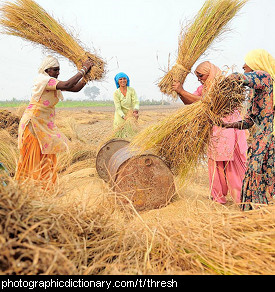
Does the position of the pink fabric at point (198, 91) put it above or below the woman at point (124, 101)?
above

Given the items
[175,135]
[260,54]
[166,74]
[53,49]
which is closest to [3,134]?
[53,49]

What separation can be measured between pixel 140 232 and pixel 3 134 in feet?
17.9

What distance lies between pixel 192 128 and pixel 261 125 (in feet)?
1.97

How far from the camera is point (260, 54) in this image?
266 cm

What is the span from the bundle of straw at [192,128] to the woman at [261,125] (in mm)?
150

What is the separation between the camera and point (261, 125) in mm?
2680

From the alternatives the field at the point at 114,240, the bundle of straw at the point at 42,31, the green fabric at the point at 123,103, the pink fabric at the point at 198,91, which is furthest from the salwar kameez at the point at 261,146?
the green fabric at the point at 123,103

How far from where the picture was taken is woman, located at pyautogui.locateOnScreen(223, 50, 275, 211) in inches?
100

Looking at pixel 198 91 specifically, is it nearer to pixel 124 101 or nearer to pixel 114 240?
pixel 124 101

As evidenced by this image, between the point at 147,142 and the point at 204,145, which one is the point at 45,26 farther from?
the point at 204,145

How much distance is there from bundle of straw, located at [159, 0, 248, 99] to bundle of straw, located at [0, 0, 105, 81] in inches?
38.1

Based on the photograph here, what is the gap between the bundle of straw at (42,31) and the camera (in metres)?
3.59

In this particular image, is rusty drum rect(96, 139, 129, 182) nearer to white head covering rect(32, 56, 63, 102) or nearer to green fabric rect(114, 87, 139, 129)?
green fabric rect(114, 87, 139, 129)

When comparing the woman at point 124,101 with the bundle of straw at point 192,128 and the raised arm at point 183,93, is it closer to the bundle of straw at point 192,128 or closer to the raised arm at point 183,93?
the raised arm at point 183,93
